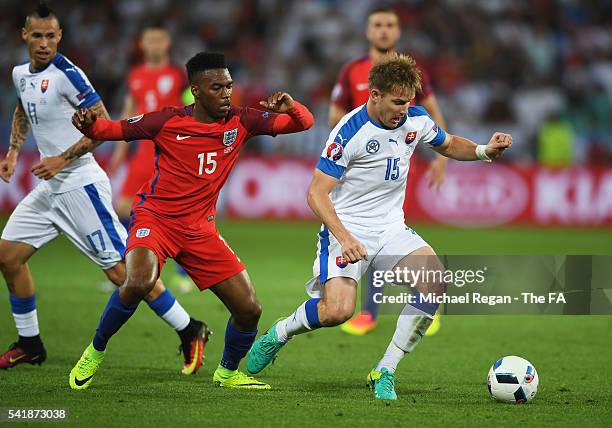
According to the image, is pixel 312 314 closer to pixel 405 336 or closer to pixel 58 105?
pixel 405 336

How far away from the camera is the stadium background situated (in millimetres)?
→ 6250

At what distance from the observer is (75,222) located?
24.0 feet

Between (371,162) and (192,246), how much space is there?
1.30 meters

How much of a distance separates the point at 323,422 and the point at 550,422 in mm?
1287

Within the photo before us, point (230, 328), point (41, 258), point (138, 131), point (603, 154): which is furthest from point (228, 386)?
point (603, 154)

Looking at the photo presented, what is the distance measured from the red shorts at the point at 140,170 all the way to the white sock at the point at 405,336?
482 cm

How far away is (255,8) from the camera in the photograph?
866 inches

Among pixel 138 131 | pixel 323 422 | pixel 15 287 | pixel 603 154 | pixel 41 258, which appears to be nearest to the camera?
pixel 323 422

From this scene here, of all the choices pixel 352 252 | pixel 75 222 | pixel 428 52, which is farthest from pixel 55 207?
pixel 428 52

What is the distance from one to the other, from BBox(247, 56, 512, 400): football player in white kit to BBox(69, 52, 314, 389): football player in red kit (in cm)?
31

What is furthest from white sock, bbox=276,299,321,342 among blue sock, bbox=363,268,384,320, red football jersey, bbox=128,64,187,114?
red football jersey, bbox=128,64,187,114

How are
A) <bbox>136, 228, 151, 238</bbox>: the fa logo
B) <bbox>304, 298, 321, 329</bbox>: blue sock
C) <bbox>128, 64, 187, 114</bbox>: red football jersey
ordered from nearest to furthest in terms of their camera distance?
1. <bbox>136, 228, 151, 238</bbox>: the fa logo
2. <bbox>304, 298, 321, 329</bbox>: blue sock
3. <bbox>128, 64, 187, 114</bbox>: red football jersey

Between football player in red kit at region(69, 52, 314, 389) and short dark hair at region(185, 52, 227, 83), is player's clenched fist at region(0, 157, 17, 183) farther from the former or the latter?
short dark hair at region(185, 52, 227, 83)

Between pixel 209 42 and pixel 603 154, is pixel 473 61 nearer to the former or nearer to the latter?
pixel 603 154
